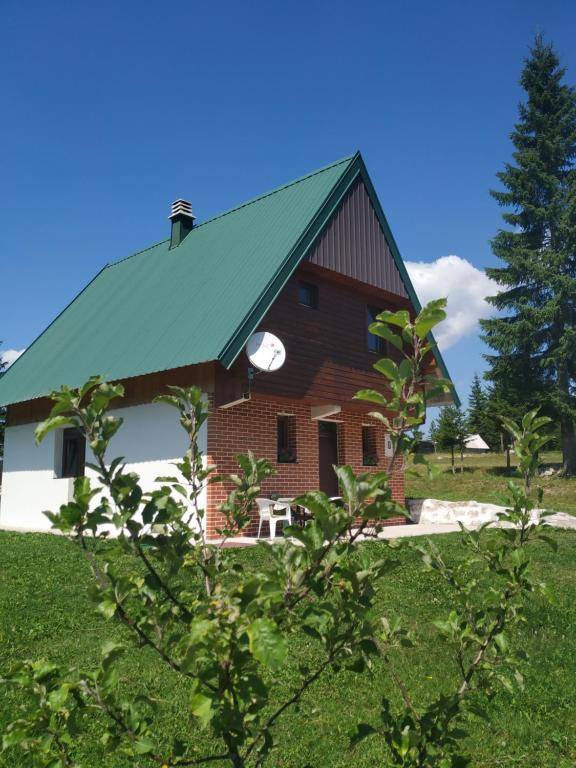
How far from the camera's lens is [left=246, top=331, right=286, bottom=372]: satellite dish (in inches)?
462

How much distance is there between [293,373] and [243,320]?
213 centimetres

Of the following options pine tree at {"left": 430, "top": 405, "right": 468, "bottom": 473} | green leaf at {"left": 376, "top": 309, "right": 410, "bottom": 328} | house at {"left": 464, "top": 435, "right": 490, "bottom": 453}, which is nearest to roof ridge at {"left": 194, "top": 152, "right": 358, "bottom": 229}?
green leaf at {"left": 376, "top": 309, "right": 410, "bottom": 328}

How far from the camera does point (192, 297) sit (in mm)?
13867

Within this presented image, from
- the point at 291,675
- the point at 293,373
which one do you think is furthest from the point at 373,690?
the point at 293,373

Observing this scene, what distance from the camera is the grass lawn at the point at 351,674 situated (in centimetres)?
406

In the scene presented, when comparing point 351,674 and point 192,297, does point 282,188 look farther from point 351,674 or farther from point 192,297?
point 351,674

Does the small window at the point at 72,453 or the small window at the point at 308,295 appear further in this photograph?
the small window at the point at 72,453

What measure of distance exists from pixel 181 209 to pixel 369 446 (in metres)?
8.44

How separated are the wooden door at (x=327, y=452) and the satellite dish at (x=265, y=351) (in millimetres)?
3821

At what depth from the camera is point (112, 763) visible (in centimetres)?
390

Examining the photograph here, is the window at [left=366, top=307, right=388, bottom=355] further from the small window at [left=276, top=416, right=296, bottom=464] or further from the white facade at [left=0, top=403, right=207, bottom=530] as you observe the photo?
the white facade at [left=0, top=403, right=207, bottom=530]

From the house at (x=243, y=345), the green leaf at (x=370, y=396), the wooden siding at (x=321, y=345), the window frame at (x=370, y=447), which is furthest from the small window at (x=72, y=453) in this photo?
the green leaf at (x=370, y=396)

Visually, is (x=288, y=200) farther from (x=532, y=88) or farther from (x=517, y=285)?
(x=532, y=88)

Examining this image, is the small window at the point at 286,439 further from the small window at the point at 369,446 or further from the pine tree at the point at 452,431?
the pine tree at the point at 452,431
